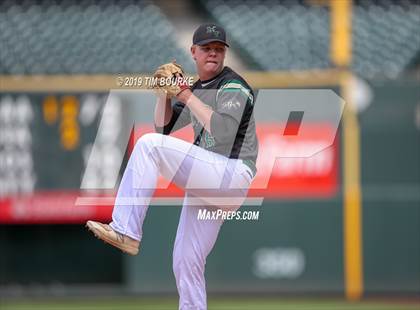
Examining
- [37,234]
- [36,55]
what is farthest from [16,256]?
[36,55]

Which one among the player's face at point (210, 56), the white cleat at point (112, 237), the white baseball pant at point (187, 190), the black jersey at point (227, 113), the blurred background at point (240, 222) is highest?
the blurred background at point (240, 222)

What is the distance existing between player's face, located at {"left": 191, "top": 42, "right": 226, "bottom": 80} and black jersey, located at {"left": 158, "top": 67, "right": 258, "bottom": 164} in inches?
3.3

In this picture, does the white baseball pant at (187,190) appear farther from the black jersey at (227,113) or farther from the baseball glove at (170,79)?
the baseball glove at (170,79)

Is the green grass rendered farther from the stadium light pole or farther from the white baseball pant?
the white baseball pant

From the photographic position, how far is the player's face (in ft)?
15.4

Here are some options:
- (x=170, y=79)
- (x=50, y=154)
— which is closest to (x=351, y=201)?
(x=50, y=154)

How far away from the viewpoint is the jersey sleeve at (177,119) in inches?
201

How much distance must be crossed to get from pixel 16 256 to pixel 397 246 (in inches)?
166

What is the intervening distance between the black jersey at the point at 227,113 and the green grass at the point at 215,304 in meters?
4.38

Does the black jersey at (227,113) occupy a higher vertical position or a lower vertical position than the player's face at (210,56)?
lower

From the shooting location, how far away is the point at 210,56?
471 cm

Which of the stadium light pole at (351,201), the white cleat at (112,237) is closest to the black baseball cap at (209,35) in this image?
the white cleat at (112,237)

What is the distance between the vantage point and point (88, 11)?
36.8ft
